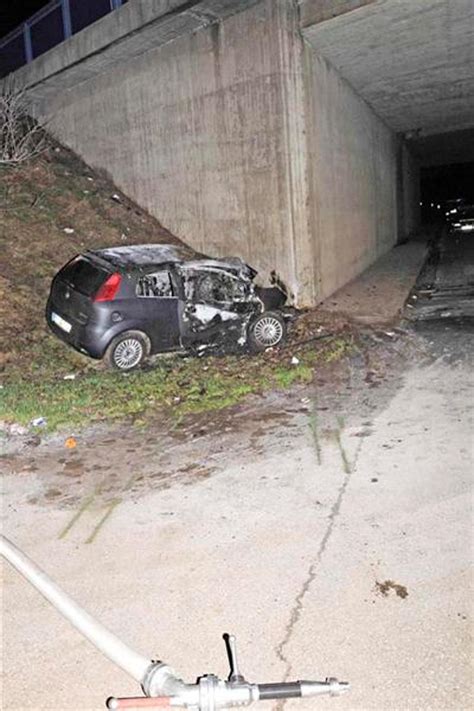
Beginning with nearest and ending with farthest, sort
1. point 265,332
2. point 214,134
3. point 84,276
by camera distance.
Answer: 1. point 84,276
2. point 265,332
3. point 214,134

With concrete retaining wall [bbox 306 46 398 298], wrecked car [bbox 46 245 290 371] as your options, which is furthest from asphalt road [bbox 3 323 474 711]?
concrete retaining wall [bbox 306 46 398 298]

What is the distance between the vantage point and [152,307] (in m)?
7.86

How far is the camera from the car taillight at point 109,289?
743 centimetres

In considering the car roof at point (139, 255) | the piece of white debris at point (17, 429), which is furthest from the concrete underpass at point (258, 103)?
the piece of white debris at point (17, 429)

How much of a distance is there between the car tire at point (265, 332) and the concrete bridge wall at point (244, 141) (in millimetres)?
1943

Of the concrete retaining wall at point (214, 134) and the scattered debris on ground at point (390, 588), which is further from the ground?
the concrete retaining wall at point (214, 134)

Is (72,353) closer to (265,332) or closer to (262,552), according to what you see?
(265,332)

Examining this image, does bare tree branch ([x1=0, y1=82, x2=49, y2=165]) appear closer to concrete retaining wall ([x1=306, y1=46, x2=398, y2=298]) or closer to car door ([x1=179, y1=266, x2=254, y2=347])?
concrete retaining wall ([x1=306, y1=46, x2=398, y2=298])

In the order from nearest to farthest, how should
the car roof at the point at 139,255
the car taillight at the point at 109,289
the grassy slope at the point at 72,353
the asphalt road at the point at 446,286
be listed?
1. the grassy slope at the point at 72,353
2. the car taillight at the point at 109,289
3. the car roof at the point at 139,255
4. the asphalt road at the point at 446,286

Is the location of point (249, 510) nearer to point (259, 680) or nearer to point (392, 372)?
point (259, 680)

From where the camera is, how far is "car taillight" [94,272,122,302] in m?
7.43

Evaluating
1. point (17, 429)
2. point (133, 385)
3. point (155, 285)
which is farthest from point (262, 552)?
point (155, 285)

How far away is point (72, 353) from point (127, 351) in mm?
1077

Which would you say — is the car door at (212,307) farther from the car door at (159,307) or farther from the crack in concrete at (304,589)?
the crack in concrete at (304,589)
